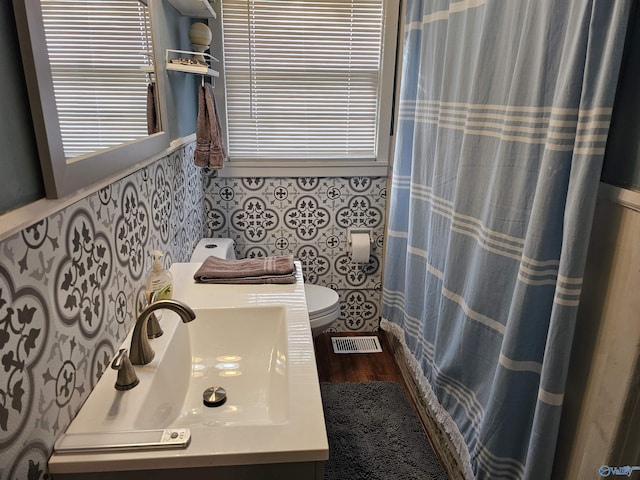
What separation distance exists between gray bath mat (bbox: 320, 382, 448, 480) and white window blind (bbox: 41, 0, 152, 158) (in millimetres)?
1460

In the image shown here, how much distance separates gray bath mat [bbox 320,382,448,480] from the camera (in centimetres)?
179

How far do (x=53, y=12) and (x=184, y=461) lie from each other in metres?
0.84

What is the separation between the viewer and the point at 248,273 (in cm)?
163

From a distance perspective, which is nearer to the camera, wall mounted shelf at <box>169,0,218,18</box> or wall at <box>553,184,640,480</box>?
wall at <box>553,184,640,480</box>

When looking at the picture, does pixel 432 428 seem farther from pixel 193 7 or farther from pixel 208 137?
pixel 193 7

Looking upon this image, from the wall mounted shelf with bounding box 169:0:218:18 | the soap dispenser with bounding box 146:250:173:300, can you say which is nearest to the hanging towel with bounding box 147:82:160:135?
the soap dispenser with bounding box 146:250:173:300

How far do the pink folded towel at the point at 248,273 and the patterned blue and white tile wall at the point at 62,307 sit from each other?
29 cm

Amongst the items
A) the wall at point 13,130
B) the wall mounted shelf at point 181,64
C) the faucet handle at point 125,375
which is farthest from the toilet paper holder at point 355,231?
the wall at point 13,130

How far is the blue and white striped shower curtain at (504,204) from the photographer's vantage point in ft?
3.26

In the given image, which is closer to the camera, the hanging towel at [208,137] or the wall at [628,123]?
the wall at [628,123]

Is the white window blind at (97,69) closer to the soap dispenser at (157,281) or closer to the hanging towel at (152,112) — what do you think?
the hanging towel at (152,112)

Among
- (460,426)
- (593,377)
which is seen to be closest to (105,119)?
(593,377)

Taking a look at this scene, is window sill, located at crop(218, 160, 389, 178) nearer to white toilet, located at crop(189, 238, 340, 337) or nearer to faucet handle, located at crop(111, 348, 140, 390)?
white toilet, located at crop(189, 238, 340, 337)

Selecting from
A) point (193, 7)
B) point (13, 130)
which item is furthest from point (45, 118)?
point (193, 7)
